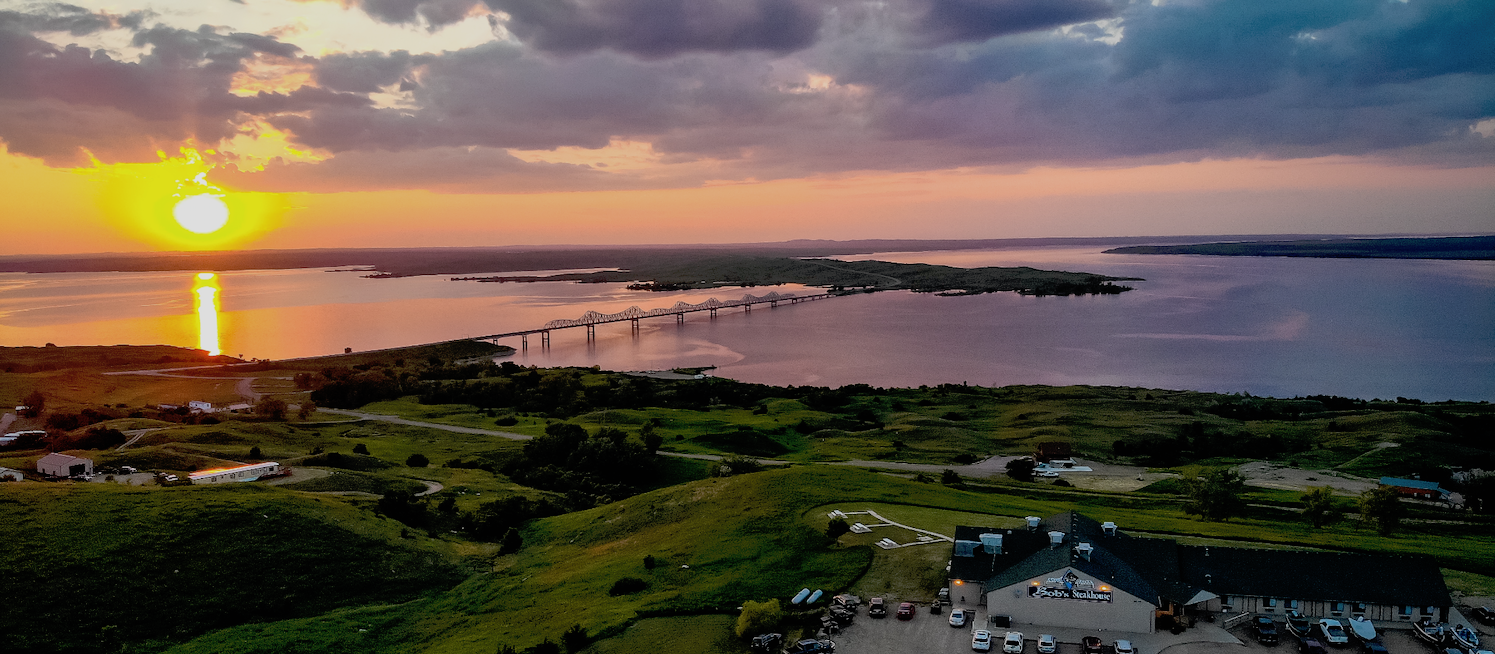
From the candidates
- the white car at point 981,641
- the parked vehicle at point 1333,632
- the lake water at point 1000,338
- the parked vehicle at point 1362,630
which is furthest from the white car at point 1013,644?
the lake water at point 1000,338

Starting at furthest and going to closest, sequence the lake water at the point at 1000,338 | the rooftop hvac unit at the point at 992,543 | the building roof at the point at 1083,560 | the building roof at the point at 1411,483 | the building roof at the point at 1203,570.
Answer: the lake water at the point at 1000,338 < the building roof at the point at 1411,483 < the rooftop hvac unit at the point at 992,543 < the building roof at the point at 1083,560 < the building roof at the point at 1203,570

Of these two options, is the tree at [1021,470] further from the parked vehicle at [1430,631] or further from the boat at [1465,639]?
the boat at [1465,639]

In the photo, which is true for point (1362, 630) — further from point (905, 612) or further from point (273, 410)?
point (273, 410)

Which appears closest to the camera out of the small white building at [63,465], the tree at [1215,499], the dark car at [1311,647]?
the dark car at [1311,647]

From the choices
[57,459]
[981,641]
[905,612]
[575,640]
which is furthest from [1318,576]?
[57,459]

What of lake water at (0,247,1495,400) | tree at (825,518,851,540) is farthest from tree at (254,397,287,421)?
tree at (825,518,851,540)

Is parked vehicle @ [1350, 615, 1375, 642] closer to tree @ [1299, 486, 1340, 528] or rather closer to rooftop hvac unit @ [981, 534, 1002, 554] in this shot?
rooftop hvac unit @ [981, 534, 1002, 554]
